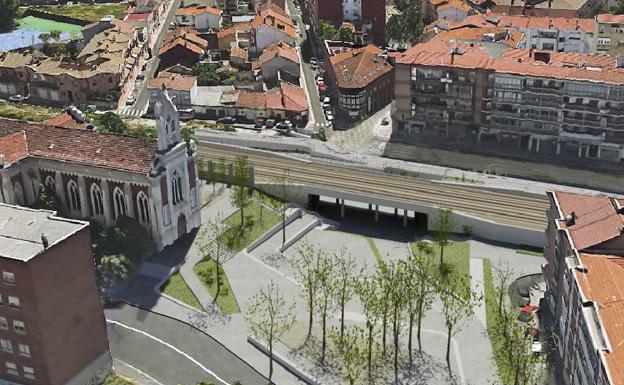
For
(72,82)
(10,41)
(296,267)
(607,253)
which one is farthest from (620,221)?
(10,41)

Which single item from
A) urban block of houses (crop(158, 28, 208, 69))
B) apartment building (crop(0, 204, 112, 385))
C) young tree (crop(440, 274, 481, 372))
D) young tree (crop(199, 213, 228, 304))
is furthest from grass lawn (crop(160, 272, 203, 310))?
urban block of houses (crop(158, 28, 208, 69))

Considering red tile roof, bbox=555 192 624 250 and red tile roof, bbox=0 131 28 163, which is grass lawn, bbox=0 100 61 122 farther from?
red tile roof, bbox=555 192 624 250

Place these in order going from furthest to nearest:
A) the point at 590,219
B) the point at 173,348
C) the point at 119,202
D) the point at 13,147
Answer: the point at 13,147
the point at 119,202
the point at 173,348
the point at 590,219

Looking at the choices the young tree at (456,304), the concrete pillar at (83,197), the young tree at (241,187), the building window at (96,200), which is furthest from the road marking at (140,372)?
the young tree at (456,304)

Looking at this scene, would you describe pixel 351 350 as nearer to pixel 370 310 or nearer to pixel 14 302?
pixel 370 310

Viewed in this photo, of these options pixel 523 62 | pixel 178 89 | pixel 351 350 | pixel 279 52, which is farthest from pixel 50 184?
pixel 523 62

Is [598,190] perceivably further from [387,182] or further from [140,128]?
[140,128]

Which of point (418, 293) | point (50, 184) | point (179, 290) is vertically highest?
point (50, 184)

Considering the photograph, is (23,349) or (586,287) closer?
(586,287)
